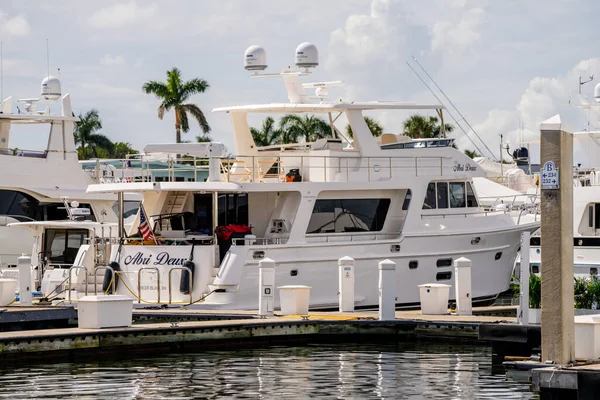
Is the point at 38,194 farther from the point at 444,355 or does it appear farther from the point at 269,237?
the point at 444,355

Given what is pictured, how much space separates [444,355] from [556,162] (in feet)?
21.6

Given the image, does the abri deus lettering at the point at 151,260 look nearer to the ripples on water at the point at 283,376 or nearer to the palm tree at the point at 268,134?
the ripples on water at the point at 283,376

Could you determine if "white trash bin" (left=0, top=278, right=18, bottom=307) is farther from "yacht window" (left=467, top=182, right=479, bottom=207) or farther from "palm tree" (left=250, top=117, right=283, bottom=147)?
"palm tree" (left=250, top=117, right=283, bottom=147)

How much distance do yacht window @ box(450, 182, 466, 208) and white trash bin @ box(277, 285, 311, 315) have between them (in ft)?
19.4

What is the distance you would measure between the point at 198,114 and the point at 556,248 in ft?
141

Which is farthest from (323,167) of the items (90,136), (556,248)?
(90,136)

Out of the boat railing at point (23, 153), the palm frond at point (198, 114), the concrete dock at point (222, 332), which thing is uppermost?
the palm frond at point (198, 114)

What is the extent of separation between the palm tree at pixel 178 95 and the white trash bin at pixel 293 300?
33733 millimetres

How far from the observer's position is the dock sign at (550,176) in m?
13.9

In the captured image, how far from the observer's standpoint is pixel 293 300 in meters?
22.1

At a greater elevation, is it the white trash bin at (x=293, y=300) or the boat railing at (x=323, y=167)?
the boat railing at (x=323, y=167)

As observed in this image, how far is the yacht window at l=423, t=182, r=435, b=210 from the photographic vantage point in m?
26.2

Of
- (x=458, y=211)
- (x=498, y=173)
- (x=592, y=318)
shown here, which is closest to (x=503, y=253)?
(x=458, y=211)

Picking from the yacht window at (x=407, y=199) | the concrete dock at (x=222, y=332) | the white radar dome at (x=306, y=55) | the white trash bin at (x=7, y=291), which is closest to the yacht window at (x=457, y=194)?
the yacht window at (x=407, y=199)
